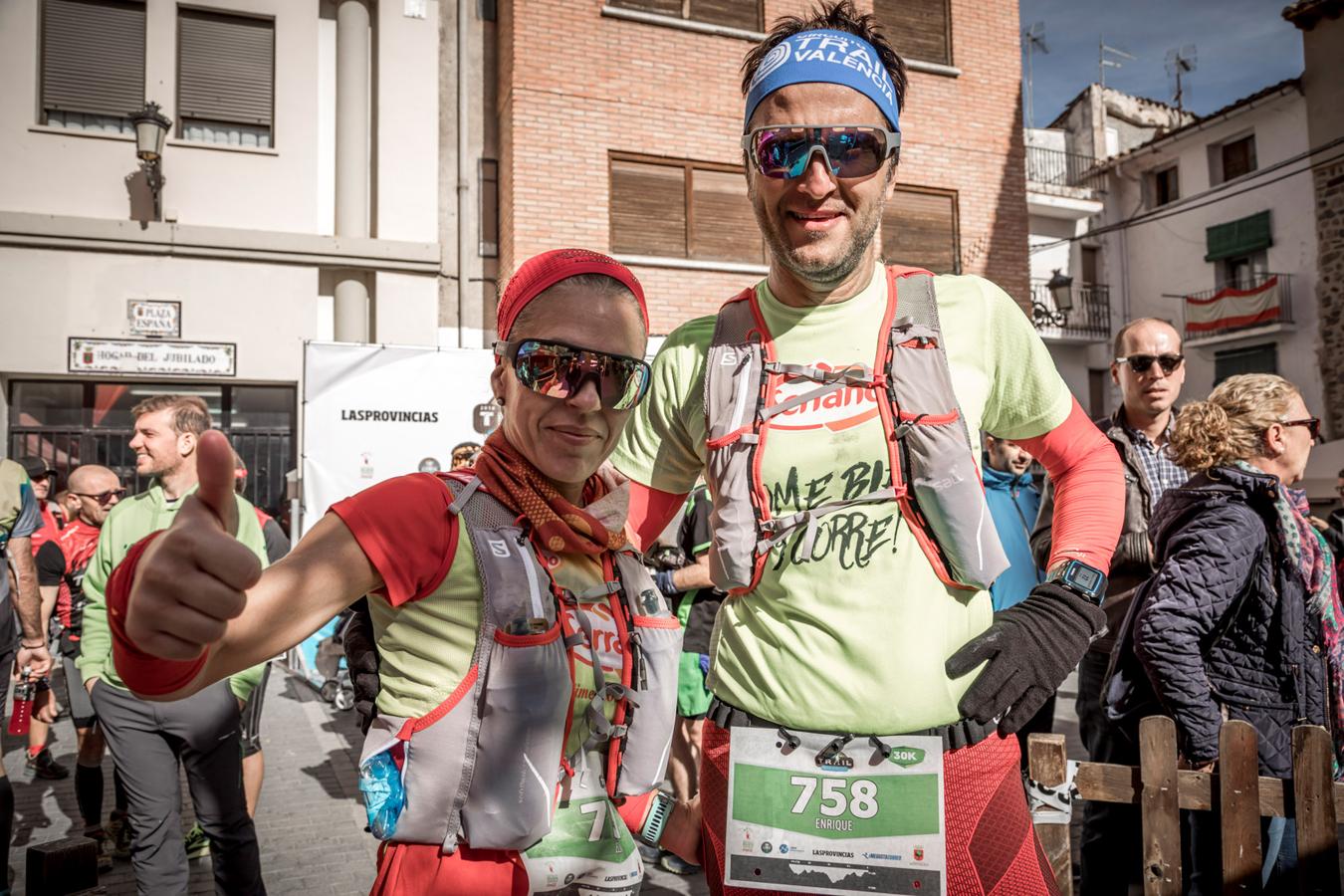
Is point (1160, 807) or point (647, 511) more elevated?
point (647, 511)

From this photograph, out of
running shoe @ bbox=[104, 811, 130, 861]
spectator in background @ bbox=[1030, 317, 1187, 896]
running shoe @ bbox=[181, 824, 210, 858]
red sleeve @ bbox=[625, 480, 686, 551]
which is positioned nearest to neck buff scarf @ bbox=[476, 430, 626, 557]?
red sleeve @ bbox=[625, 480, 686, 551]

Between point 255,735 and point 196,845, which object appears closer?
point 196,845

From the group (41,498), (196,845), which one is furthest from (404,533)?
(41,498)

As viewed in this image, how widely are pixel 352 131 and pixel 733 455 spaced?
11.8 metres

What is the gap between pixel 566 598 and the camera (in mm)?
1510

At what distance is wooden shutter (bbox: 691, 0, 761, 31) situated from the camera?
493 inches

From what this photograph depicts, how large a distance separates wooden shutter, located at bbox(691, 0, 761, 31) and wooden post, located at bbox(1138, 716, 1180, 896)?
11799mm

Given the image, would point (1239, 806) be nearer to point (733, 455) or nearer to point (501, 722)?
point (733, 455)

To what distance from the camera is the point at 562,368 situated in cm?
158

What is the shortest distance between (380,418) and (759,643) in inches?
286

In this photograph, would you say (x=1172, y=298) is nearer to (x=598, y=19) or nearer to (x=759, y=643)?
(x=598, y=19)

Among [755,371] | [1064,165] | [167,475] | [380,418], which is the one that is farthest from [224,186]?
[1064,165]

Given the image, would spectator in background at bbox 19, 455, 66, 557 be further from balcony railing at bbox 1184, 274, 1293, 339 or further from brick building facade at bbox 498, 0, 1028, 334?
balcony railing at bbox 1184, 274, 1293, 339

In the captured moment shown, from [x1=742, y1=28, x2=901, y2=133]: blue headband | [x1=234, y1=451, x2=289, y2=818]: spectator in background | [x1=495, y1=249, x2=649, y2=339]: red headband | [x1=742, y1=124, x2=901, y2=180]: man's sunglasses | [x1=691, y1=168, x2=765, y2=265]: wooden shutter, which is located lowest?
[x1=234, y1=451, x2=289, y2=818]: spectator in background
